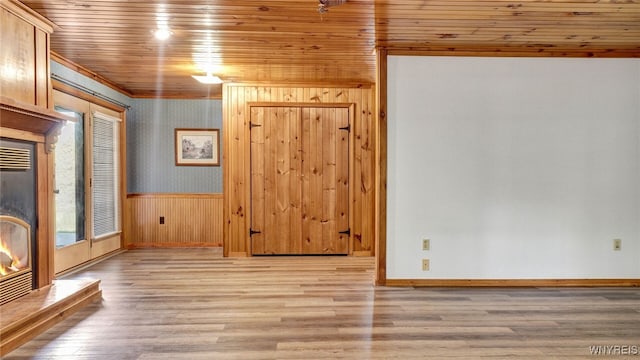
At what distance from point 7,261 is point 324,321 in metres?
2.26

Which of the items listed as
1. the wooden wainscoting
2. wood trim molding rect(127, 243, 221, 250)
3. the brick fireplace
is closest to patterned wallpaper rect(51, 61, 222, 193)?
the wooden wainscoting

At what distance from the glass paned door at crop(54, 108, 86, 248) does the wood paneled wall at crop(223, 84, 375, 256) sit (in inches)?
63.8

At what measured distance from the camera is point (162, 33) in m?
3.17

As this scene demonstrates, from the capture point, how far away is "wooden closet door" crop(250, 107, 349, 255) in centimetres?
495

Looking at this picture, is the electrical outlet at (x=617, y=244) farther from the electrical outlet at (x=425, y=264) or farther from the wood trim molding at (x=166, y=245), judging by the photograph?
the wood trim molding at (x=166, y=245)

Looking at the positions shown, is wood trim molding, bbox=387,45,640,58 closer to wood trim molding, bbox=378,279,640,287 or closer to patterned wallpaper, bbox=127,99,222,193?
wood trim molding, bbox=378,279,640,287

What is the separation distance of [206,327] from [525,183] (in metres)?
3.11

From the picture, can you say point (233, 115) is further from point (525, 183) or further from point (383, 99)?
point (525, 183)

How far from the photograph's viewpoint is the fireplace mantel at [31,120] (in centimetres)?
244

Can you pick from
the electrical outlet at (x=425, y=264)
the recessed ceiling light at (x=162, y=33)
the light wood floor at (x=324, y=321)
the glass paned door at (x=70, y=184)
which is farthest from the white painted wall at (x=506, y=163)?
the glass paned door at (x=70, y=184)

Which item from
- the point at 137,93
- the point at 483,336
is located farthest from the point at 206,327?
the point at 137,93

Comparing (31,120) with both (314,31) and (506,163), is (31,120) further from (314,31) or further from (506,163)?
(506,163)

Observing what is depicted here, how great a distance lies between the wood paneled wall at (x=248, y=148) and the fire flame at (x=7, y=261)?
2419 millimetres

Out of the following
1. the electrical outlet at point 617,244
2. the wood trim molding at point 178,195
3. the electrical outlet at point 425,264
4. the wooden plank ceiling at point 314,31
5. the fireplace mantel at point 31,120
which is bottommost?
the electrical outlet at point 425,264
